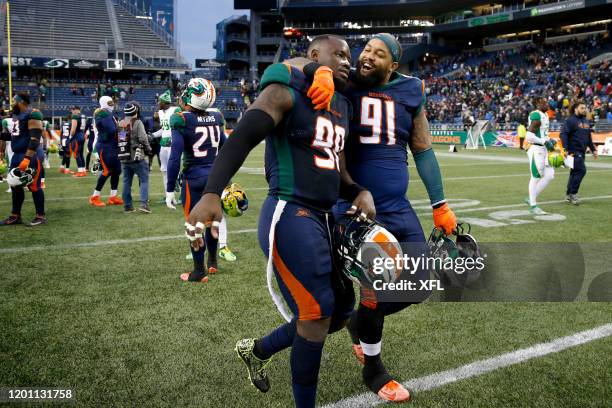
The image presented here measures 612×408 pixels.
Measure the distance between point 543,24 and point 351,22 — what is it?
830 inches

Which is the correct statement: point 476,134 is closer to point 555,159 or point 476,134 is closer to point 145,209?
point 555,159

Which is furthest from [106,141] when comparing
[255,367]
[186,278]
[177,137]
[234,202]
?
[255,367]

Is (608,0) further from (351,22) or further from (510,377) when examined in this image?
(510,377)

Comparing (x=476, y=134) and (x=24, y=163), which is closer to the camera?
(x=24, y=163)

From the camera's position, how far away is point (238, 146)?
2225 millimetres

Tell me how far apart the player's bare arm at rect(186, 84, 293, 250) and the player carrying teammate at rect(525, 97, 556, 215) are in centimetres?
748

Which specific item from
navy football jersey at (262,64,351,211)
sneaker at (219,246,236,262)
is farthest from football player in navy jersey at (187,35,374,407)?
sneaker at (219,246,236,262)

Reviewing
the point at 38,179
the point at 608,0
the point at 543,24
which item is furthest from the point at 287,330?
the point at 543,24

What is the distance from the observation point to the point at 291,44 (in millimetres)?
61375

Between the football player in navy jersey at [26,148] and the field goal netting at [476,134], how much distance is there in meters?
25.3

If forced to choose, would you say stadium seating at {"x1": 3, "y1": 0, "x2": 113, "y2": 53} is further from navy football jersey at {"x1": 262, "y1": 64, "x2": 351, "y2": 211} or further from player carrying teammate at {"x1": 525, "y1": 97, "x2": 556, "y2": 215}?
navy football jersey at {"x1": 262, "y1": 64, "x2": 351, "y2": 211}

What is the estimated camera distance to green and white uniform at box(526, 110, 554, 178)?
8.58 meters

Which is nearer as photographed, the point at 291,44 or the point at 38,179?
the point at 38,179

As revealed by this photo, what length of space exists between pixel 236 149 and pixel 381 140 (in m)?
1.18
